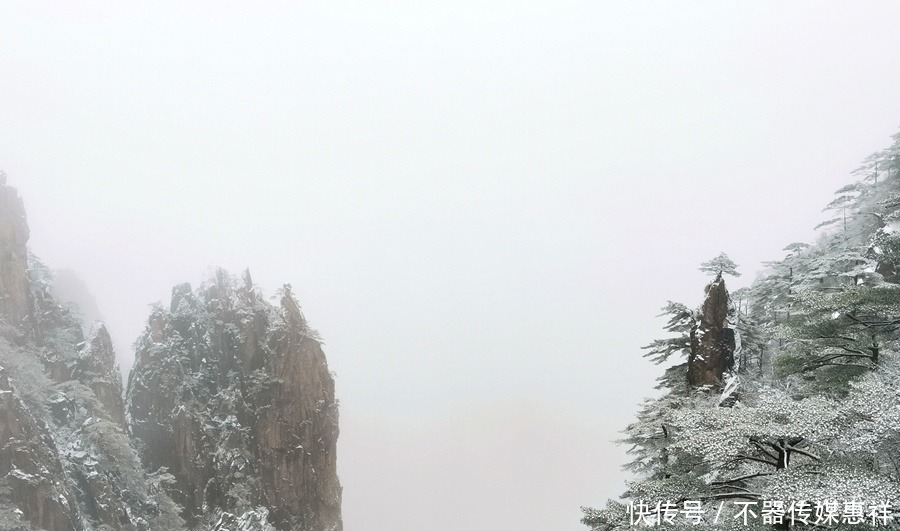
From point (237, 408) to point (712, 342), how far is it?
29530 millimetres

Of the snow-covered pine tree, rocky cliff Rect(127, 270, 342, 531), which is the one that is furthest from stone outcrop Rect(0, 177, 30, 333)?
the snow-covered pine tree

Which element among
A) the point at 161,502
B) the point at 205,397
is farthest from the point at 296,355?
the point at 161,502

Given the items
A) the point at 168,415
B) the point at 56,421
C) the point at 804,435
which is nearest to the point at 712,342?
the point at 804,435

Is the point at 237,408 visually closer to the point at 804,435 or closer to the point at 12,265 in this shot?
the point at 12,265

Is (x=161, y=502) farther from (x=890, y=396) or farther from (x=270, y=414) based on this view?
(x=890, y=396)

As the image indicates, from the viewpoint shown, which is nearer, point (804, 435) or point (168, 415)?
point (804, 435)

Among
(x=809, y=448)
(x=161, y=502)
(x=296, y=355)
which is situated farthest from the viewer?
(x=296, y=355)

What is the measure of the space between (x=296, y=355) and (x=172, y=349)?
8077mm

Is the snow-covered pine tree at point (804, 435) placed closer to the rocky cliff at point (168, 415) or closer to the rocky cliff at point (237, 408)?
the rocky cliff at point (168, 415)

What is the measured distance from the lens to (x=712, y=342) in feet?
54.8

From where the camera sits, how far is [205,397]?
1246 inches

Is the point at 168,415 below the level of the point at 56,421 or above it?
above

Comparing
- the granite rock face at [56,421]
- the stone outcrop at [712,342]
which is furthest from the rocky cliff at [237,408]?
the stone outcrop at [712,342]

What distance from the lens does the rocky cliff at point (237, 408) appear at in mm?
30172
